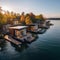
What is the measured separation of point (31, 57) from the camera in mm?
5996

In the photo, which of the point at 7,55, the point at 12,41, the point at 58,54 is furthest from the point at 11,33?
the point at 58,54

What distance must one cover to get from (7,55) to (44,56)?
166cm

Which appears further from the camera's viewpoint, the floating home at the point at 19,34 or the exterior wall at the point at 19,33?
the exterior wall at the point at 19,33

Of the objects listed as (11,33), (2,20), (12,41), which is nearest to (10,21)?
(2,20)

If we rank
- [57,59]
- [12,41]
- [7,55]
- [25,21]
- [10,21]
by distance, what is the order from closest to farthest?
[57,59], [7,55], [12,41], [10,21], [25,21]

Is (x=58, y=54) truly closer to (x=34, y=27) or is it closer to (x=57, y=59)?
(x=57, y=59)

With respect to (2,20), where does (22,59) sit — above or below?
below

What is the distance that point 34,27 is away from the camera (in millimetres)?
12789

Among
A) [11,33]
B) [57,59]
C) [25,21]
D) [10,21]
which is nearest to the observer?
[57,59]

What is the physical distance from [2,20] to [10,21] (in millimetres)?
1839

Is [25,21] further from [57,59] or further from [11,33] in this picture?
[57,59]

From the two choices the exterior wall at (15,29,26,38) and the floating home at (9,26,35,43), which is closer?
the floating home at (9,26,35,43)

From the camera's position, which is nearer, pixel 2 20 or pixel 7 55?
pixel 7 55

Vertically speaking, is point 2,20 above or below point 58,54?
above
